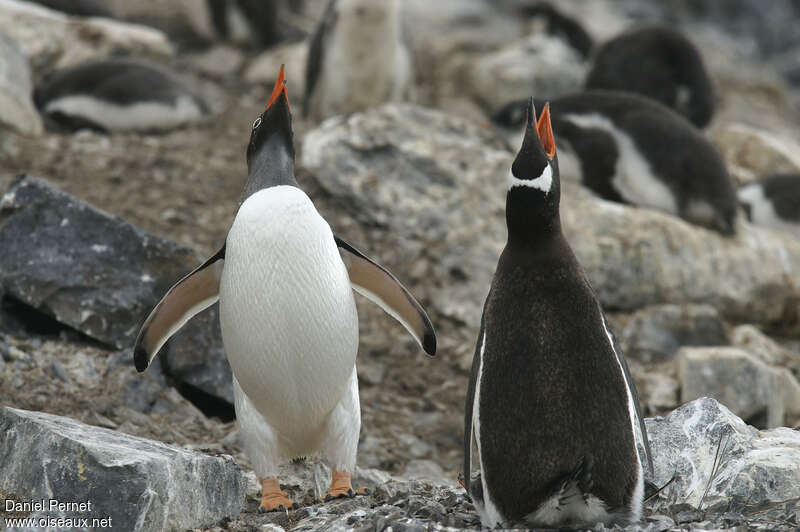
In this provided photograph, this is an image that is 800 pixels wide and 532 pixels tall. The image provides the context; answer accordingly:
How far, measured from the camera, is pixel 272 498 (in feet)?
12.2

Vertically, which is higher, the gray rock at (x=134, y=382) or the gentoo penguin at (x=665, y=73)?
the gentoo penguin at (x=665, y=73)

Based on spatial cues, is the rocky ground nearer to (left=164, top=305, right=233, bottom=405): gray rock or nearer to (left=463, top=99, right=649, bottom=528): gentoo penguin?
(left=164, top=305, right=233, bottom=405): gray rock

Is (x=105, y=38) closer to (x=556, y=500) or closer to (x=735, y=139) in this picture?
(x=735, y=139)

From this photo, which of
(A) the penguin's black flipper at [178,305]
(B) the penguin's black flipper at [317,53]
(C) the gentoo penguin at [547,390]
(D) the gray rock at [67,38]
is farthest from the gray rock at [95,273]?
(D) the gray rock at [67,38]

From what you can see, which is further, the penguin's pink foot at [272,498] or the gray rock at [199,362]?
the gray rock at [199,362]

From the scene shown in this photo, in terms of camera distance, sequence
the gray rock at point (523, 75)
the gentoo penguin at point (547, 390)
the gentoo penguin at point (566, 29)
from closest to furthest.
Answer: the gentoo penguin at point (547, 390)
the gray rock at point (523, 75)
the gentoo penguin at point (566, 29)

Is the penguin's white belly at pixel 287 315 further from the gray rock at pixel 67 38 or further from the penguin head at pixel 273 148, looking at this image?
the gray rock at pixel 67 38

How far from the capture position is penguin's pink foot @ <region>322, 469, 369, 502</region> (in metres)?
3.72

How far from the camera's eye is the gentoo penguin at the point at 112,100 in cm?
809

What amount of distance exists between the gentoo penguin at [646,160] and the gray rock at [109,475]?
4.74m

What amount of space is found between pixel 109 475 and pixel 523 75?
8511 millimetres

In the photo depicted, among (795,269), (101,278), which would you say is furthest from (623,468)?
(795,269)

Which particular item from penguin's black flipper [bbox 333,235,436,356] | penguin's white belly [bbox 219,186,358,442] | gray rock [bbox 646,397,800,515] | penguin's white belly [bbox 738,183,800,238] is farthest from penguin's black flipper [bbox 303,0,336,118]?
gray rock [bbox 646,397,800,515]

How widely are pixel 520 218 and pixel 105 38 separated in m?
7.70
